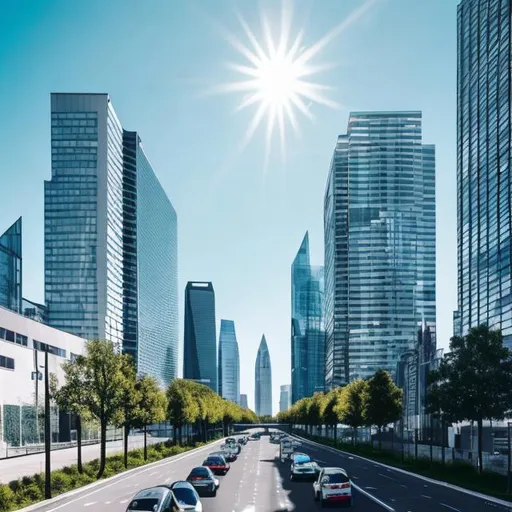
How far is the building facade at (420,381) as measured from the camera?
9688cm

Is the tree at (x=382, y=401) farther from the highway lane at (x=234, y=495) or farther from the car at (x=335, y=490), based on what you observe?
the car at (x=335, y=490)

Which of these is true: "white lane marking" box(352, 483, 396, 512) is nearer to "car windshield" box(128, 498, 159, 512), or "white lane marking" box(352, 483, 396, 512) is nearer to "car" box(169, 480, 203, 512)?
"car" box(169, 480, 203, 512)

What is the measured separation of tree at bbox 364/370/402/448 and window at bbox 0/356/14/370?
41.4 metres

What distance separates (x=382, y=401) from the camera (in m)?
88.4

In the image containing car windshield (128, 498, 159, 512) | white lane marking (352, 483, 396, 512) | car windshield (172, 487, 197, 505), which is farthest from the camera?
white lane marking (352, 483, 396, 512)

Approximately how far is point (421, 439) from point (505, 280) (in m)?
90.5

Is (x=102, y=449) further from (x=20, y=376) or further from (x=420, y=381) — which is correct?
(x=420, y=381)

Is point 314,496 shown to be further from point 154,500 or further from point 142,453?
point 142,453

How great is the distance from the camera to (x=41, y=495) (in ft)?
133

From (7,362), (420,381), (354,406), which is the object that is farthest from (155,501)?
(420,381)

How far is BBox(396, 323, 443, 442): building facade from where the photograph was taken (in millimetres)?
96875

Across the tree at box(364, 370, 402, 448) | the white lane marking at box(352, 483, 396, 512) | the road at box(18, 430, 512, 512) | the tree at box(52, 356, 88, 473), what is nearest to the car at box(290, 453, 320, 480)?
the road at box(18, 430, 512, 512)

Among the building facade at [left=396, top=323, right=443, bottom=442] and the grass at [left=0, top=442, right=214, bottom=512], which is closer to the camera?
the grass at [left=0, top=442, right=214, bottom=512]

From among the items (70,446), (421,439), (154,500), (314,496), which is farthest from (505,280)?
(154,500)
